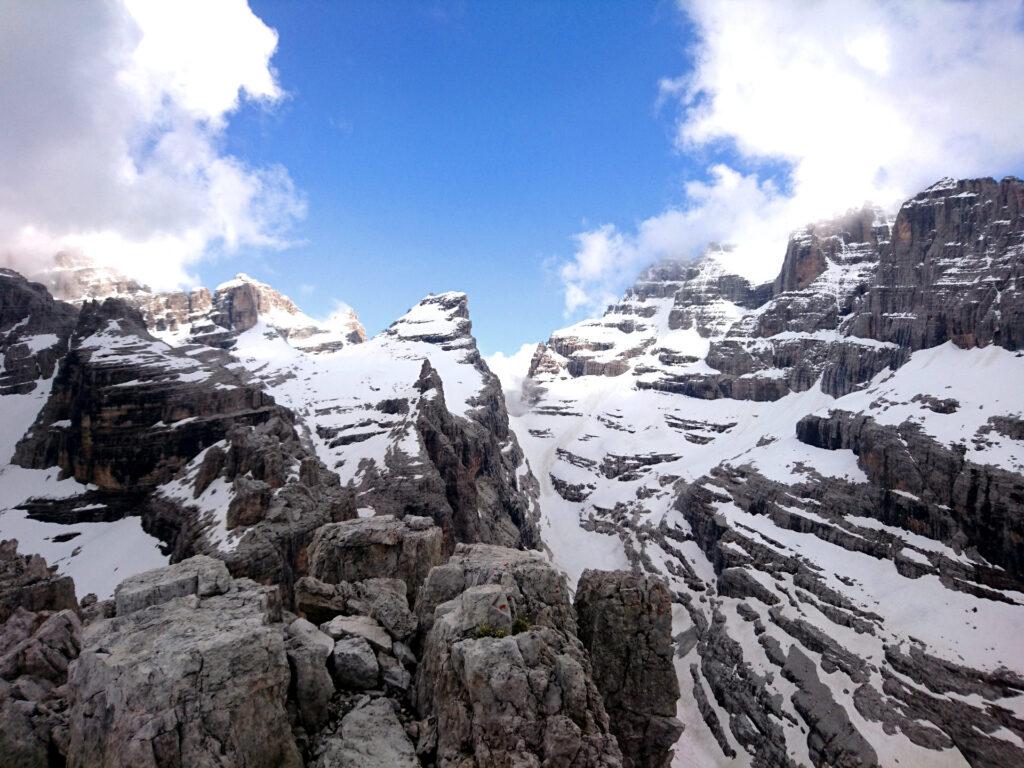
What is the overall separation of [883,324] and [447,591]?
565 ft

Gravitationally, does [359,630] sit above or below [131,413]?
below

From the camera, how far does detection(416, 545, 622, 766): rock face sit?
12398mm

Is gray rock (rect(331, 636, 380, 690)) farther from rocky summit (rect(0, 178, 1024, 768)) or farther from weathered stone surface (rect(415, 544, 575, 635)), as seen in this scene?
weathered stone surface (rect(415, 544, 575, 635))

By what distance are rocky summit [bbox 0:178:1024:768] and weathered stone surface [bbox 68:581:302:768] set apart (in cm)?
6

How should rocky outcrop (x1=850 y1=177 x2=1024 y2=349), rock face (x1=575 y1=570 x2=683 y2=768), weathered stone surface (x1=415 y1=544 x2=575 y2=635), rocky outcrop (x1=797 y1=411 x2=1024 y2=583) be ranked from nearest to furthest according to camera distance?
weathered stone surface (x1=415 y1=544 x2=575 y2=635) → rock face (x1=575 y1=570 x2=683 y2=768) → rocky outcrop (x1=797 y1=411 x2=1024 y2=583) → rocky outcrop (x1=850 y1=177 x2=1024 y2=349)

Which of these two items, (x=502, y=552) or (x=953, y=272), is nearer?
(x=502, y=552)

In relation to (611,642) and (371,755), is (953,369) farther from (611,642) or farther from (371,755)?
(371,755)

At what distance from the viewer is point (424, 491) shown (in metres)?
86.7

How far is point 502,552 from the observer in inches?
840

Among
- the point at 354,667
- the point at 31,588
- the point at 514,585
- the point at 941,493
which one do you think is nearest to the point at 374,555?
the point at 514,585

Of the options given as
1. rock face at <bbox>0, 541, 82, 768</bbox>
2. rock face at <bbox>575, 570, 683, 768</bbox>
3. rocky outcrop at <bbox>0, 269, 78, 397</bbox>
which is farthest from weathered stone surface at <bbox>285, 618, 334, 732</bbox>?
rocky outcrop at <bbox>0, 269, 78, 397</bbox>

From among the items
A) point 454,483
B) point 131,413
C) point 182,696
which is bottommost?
point 454,483

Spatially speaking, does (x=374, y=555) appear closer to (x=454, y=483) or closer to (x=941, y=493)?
(x=454, y=483)

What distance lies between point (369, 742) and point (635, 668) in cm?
943
